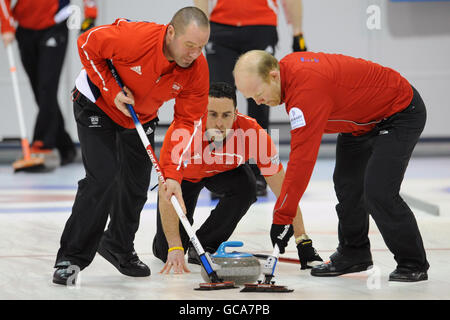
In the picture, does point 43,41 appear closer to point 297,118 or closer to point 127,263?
point 127,263

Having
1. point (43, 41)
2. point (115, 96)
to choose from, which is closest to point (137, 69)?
point (115, 96)

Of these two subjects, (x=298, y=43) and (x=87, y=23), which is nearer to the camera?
(x=298, y=43)

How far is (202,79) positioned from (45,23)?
4053mm

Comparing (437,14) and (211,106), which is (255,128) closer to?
(211,106)

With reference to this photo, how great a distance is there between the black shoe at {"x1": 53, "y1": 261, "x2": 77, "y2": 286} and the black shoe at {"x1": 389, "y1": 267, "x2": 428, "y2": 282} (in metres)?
1.33

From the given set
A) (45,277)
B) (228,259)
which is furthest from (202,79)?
(45,277)

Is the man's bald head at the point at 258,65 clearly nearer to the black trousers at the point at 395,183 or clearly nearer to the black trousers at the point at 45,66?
the black trousers at the point at 395,183

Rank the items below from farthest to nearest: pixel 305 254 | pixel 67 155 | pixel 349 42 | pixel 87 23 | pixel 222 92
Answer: pixel 349 42, pixel 67 155, pixel 87 23, pixel 222 92, pixel 305 254

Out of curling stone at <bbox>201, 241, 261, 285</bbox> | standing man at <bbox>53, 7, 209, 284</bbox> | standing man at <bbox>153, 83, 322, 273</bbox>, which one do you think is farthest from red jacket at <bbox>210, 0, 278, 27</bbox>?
curling stone at <bbox>201, 241, 261, 285</bbox>

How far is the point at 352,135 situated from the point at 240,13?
2.20m

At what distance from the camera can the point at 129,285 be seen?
11.5ft

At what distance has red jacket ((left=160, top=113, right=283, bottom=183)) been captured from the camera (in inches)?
159

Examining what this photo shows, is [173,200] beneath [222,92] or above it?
beneath

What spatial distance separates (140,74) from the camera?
353 centimetres
